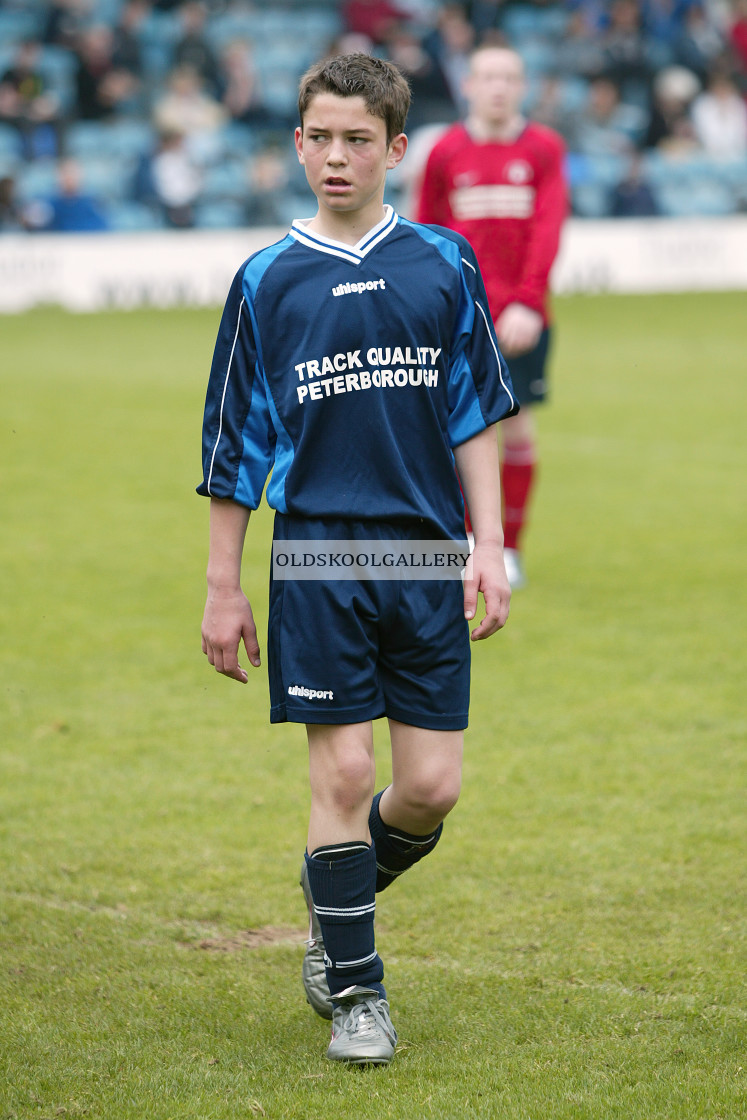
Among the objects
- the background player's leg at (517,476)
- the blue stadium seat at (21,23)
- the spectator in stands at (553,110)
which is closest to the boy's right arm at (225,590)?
the background player's leg at (517,476)

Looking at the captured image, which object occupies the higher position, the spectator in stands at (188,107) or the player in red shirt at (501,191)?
the player in red shirt at (501,191)

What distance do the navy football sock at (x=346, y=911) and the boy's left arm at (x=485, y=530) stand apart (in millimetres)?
481

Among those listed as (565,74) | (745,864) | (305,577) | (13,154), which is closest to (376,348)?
(305,577)

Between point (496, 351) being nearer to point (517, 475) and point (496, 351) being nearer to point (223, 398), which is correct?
point (223, 398)

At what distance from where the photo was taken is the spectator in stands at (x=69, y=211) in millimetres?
16953

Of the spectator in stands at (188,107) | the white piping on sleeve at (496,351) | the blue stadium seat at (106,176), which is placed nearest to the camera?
the white piping on sleeve at (496,351)

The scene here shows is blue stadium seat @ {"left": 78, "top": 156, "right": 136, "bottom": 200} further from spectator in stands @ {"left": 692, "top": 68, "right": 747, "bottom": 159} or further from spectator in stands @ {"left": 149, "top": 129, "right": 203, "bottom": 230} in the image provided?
spectator in stands @ {"left": 692, "top": 68, "right": 747, "bottom": 159}

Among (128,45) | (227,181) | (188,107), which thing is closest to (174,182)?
(227,181)

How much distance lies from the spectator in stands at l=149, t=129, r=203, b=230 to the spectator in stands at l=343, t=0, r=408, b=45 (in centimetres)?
444

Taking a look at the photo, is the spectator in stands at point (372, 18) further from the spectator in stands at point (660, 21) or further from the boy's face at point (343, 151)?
the boy's face at point (343, 151)

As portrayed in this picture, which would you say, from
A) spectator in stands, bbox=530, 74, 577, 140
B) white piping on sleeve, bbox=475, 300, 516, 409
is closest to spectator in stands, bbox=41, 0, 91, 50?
spectator in stands, bbox=530, 74, 577, 140

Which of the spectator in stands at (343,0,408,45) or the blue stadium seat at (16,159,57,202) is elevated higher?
the spectator in stands at (343,0,408,45)

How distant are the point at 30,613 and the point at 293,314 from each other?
369 centimetres

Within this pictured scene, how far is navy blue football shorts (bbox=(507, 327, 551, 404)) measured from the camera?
21.2ft
